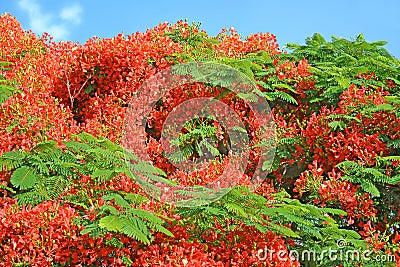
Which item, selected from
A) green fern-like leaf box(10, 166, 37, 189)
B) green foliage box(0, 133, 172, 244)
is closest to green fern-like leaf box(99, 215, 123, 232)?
green foliage box(0, 133, 172, 244)

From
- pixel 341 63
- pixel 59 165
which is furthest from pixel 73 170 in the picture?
pixel 341 63

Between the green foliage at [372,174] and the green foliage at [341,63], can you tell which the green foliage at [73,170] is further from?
the green foliage at [341,63]

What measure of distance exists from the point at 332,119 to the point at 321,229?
186 centimetres

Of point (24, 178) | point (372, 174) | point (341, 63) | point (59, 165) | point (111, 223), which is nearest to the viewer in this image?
point (111, 223)

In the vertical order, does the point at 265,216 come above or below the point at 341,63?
below

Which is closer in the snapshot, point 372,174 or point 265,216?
point 265,216

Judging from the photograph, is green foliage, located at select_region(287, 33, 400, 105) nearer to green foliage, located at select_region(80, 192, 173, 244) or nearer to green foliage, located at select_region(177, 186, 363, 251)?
green foliage, located at select_region(177, 186, 363, 251)

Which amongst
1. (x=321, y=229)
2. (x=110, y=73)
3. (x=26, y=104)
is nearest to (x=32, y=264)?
(x=26, y=104)

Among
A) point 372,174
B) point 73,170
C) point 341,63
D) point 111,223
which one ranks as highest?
point 341,63

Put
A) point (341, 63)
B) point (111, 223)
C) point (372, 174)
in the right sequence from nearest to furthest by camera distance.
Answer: point (111, 223) → point (372, 174) → point (341, 63)

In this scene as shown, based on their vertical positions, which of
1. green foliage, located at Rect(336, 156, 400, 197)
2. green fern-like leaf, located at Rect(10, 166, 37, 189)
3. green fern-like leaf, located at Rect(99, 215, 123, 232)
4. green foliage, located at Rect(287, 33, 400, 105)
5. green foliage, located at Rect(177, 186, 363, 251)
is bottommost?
green fern-like leaf, located at Rect(99, 215, 123, 232)

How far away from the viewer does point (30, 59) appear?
27.0 feet

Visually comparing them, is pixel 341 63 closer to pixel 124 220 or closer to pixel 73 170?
pixel 73 170

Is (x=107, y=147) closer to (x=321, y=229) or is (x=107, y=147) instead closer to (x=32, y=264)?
(x=32, y=264)
